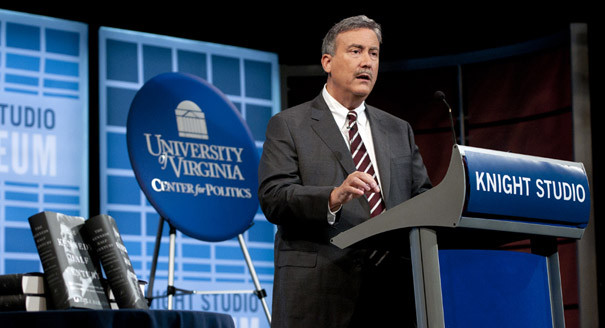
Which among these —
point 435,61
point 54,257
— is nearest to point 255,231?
point 435,61

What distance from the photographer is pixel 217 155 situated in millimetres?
3750

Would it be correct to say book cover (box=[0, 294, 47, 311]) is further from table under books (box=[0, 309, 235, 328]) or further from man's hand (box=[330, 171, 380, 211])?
man's hand (box=[330, 171, 380, 211])

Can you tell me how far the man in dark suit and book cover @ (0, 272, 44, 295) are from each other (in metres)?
0.58

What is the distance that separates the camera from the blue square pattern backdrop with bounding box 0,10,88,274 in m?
4.07

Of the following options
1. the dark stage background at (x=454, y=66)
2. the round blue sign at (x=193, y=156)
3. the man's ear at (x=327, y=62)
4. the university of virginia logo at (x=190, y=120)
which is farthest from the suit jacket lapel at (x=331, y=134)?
the dark stage background at (x=454, y=66)

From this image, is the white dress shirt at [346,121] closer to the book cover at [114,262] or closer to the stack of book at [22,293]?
the book cover at [114,262]

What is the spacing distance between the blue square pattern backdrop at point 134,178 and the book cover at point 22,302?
264 centimetres

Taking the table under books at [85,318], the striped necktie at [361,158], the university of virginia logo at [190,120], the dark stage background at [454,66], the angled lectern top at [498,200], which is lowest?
the table under books at [85,318]

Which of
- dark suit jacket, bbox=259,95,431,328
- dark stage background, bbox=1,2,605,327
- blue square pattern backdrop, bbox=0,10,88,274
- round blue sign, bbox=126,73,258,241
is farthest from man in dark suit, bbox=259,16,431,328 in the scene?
dark stage background, bbox=1,2,605,327

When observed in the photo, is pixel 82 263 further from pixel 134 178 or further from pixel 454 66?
pixel 454 66

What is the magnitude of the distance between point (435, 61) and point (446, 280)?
12.5 feet

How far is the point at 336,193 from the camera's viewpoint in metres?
1.80

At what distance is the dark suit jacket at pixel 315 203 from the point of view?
1973 millimetres

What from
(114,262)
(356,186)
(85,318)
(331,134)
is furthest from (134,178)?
(85,318)
